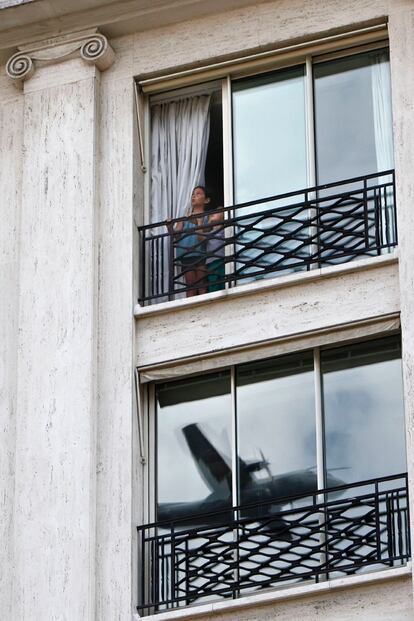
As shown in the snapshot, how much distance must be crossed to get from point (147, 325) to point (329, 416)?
213 cm

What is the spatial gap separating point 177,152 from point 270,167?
1.09m

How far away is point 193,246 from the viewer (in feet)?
68.0

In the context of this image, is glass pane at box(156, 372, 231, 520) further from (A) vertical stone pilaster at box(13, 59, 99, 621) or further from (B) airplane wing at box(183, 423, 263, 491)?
(A) vertical stone pilaster at box(13, 59, 99, 621)

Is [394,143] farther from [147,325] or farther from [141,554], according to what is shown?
[141,554]

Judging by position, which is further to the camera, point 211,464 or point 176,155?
point 176,155

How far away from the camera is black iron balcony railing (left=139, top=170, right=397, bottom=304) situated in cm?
2014

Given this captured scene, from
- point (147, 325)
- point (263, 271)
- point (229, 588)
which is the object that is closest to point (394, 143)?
point (263, 271)

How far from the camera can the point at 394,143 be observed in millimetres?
20094

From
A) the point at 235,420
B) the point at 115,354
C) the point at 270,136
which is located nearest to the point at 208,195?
the point at 270,136

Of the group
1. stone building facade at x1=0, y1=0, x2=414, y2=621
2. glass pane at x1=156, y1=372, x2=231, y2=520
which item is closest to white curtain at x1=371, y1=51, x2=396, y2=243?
stone building facade at x1=0, y1=0, x2=414, y2=621

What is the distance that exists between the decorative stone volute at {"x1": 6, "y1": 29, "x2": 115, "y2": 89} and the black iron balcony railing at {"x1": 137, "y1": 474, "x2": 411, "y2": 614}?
5199 millimetres

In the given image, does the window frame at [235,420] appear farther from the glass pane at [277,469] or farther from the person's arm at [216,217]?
the person's arm at [216,217]

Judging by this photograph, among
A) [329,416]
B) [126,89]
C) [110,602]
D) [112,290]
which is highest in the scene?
[126,89]

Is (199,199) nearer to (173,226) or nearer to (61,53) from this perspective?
(173,226)
